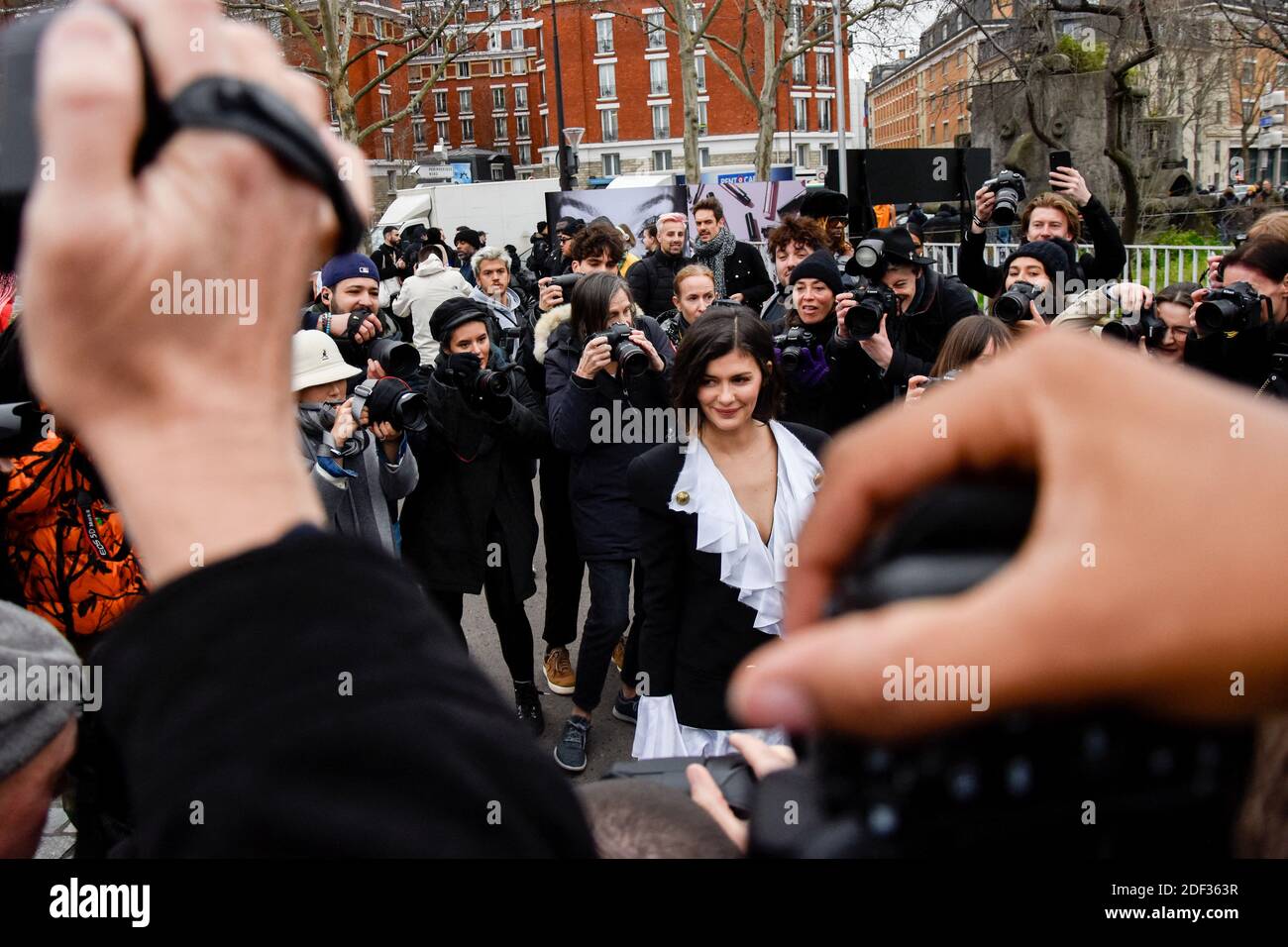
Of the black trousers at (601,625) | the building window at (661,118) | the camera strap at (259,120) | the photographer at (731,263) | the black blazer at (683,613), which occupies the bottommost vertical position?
the black trousers at (601,625)

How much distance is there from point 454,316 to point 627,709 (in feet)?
6.29

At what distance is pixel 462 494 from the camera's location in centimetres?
428

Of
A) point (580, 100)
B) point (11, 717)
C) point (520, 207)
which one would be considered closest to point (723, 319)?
point (11, 717)

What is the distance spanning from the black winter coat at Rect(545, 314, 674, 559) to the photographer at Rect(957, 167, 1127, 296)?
1.95 m

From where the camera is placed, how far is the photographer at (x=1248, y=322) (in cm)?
356

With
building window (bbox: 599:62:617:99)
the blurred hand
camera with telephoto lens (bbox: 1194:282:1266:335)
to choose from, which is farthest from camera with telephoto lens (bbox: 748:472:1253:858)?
building window (bbox: 599:62:617:99)

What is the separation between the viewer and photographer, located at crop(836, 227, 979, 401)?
4117 mm

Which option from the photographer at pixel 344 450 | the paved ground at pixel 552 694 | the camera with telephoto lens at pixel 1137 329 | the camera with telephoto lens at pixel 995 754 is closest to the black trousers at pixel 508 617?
the paved ground at pixel 552 694

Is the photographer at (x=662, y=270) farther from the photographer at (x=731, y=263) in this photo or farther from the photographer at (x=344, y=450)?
the photographer at (x=344, y=450)

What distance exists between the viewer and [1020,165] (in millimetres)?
16906

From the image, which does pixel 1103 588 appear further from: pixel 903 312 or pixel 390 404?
pixel 903 312

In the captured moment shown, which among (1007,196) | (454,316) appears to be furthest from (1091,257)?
(454,316)

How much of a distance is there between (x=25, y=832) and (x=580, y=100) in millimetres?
60650
